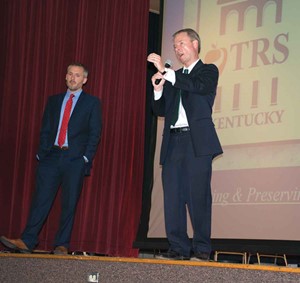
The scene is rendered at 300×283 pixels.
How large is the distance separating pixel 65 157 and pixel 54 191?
0.28 metres

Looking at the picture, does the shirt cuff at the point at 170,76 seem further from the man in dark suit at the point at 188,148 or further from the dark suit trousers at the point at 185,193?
the dark suit trousers at the point at 185,193

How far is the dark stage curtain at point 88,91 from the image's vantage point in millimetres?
5891

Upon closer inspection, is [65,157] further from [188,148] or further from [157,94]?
[188,148]

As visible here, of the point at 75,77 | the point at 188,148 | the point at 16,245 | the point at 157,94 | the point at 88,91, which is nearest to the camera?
the point at 188,148

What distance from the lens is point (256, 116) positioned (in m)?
4.88

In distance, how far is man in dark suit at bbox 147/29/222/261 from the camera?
354 cm

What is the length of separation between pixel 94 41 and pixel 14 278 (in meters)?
2.73

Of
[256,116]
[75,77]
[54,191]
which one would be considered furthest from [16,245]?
[256,116]

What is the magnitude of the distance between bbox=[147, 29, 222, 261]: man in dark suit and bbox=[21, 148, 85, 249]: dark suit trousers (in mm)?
1115

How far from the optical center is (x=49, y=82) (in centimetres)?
656

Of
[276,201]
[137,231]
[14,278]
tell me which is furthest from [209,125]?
[137,231]

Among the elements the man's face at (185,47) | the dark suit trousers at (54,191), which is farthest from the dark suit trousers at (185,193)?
the dark suit trousers at (54,191)

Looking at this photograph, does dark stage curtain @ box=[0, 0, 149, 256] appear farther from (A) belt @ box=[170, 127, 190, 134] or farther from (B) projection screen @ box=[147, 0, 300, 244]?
(A) belt @ box=[170, 127, 190, 134]

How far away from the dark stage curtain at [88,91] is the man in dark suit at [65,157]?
1149 mm
